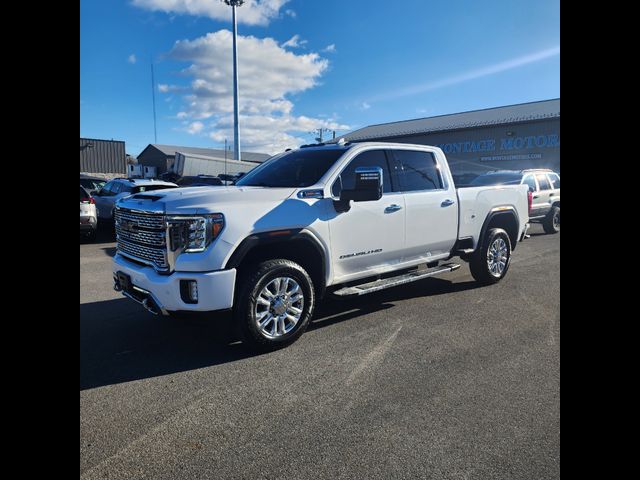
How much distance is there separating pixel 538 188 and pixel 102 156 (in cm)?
3531

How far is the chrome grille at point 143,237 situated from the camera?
12.7ft

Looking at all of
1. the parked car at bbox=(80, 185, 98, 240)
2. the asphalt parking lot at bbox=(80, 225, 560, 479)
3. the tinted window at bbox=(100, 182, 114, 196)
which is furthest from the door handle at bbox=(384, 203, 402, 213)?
the tinted window at bbox=(100, 182, 114, 196)

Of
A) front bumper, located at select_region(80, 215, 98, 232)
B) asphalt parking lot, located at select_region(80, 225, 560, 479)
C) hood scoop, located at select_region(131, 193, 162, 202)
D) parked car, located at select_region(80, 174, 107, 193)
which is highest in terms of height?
parked car, located at select_region(80, 174, 107, 193)

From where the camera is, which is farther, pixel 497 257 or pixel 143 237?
pixel 497 257

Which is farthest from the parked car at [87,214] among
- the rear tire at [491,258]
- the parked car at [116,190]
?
the rear tire at [491,258]

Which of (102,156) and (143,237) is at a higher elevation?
(102,156)

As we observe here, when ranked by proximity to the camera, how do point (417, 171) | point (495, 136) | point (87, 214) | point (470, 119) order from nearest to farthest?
point (417, 171) → point (87, 214) → point (495, 136) → point (470, 119)

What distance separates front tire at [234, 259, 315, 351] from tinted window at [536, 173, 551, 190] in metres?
11.2

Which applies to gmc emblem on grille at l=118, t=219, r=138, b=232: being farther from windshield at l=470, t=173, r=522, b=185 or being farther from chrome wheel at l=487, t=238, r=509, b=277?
windshield at l=470, t=173, r=522, b=185

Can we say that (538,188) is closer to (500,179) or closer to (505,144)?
(500,179)

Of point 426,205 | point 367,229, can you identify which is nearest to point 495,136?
point 426,205

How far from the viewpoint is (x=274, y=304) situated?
13.5 ft

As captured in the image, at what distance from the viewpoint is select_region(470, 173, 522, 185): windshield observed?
1250 cm
